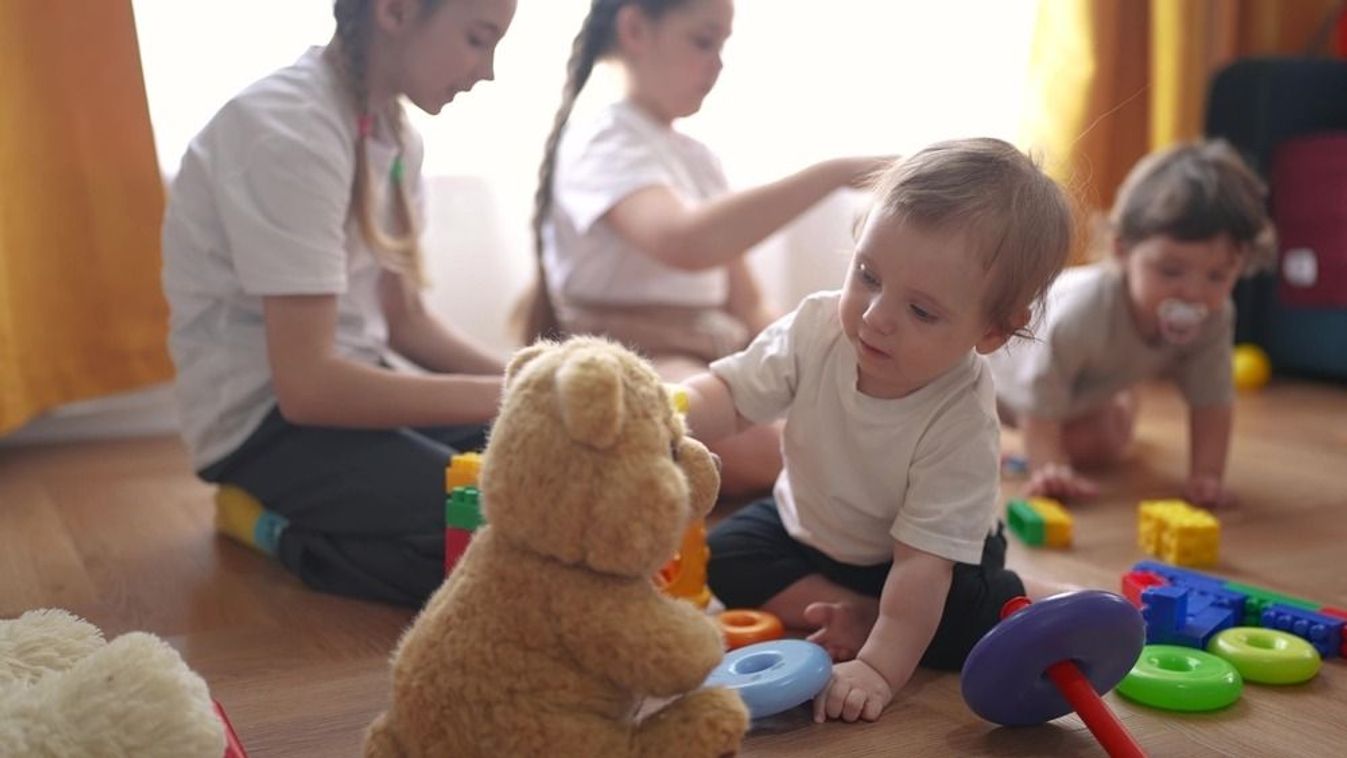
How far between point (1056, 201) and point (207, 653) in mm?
762

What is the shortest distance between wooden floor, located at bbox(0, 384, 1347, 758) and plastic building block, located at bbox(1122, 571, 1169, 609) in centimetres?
6

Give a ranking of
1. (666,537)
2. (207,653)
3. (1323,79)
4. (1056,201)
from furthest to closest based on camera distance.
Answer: (1323,79) < (207,653) < (1056,201) < (666,537)

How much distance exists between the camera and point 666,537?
0.67 metres

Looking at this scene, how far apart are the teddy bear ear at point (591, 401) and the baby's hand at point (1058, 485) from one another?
1012 mm

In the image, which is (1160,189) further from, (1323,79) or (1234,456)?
(1323,79)

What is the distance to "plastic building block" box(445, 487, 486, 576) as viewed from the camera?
0.98 metres

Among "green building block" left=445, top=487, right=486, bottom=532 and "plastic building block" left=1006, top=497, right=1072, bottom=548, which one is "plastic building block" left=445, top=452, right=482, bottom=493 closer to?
"green building block" left=445, top=487, right=486, bottom=532

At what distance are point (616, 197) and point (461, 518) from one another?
2.11 ft

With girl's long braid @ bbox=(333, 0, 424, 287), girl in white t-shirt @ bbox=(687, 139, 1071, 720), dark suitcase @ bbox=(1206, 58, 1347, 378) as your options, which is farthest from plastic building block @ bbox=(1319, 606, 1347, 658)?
dark suitcase @ bbox=(1206, 58, 1347, 378)

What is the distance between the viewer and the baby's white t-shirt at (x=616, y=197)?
5.08ft

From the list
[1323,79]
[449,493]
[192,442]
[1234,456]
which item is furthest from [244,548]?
[1323,79]

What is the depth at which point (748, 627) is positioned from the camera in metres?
1.06

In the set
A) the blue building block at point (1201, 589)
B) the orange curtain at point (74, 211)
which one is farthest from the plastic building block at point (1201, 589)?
the orange curtain at point (74, 211)

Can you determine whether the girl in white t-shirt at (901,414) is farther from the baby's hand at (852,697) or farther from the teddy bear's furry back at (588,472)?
the teddy bear's furry back at (588,472)
